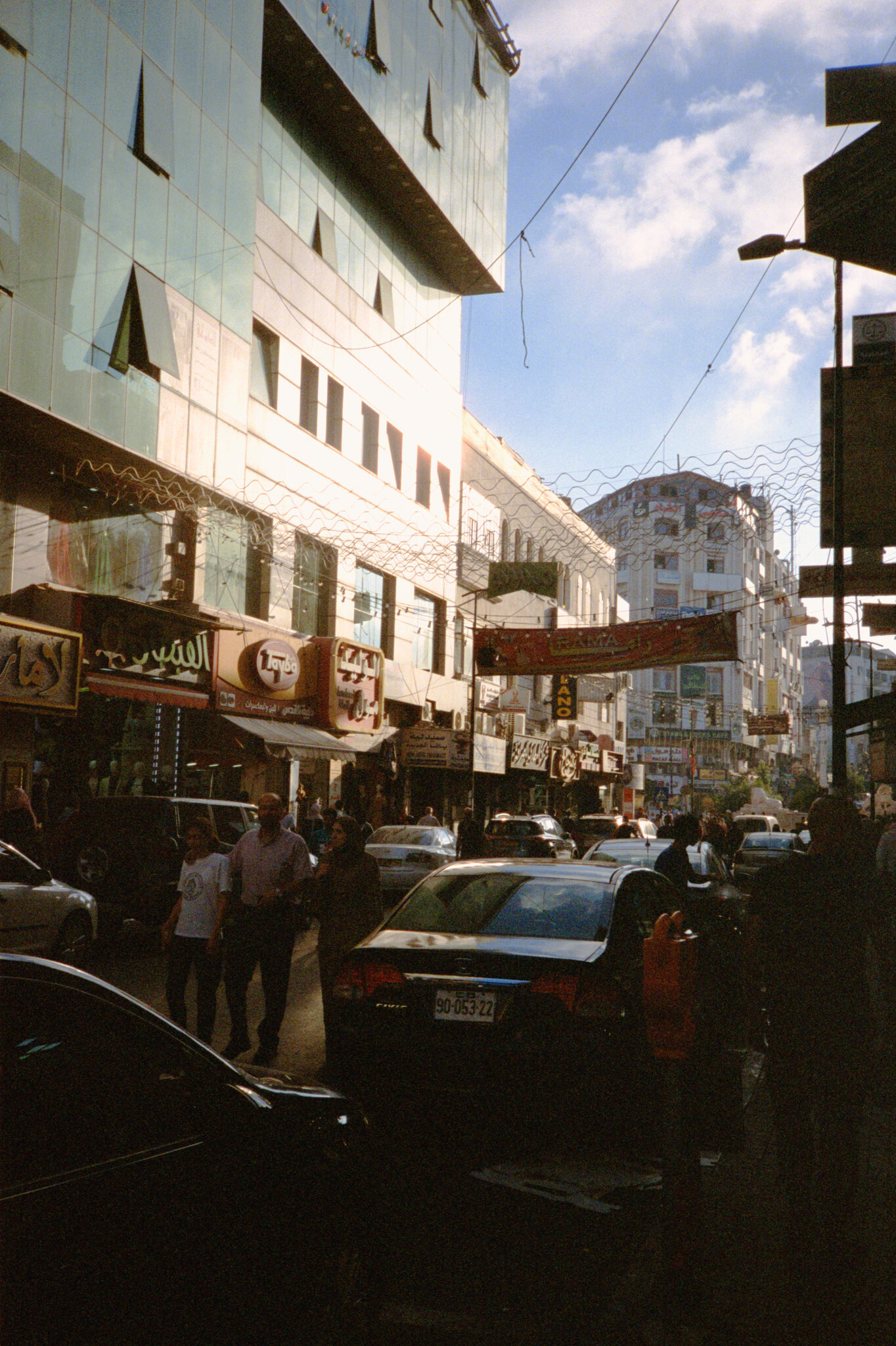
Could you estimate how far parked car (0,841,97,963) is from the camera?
35.4 ft

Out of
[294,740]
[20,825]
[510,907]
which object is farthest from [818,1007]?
[294,740]

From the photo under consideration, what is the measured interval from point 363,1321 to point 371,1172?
16.4 inches

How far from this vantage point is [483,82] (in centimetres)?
3769

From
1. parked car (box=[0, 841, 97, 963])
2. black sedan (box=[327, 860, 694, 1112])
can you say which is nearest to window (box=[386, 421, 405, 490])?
parked car (box=[0, 841, 97, 963])

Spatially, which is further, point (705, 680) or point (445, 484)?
point (705, 680)

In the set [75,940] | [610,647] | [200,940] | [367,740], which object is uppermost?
[610,647]

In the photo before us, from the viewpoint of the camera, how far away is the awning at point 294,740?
24.0m

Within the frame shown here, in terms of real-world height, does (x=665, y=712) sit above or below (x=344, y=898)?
above

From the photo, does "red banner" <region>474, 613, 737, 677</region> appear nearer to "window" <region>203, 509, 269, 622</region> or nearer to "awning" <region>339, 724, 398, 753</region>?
"awning" <region>339, 724, 398, 753</region>

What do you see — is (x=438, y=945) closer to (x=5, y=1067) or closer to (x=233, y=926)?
(x=233, y=926)

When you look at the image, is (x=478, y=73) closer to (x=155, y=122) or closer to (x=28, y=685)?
(x=155, y=122)

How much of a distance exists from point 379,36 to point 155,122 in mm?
11816

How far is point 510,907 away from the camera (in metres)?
6.34

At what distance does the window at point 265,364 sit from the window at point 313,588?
3.30 metres
